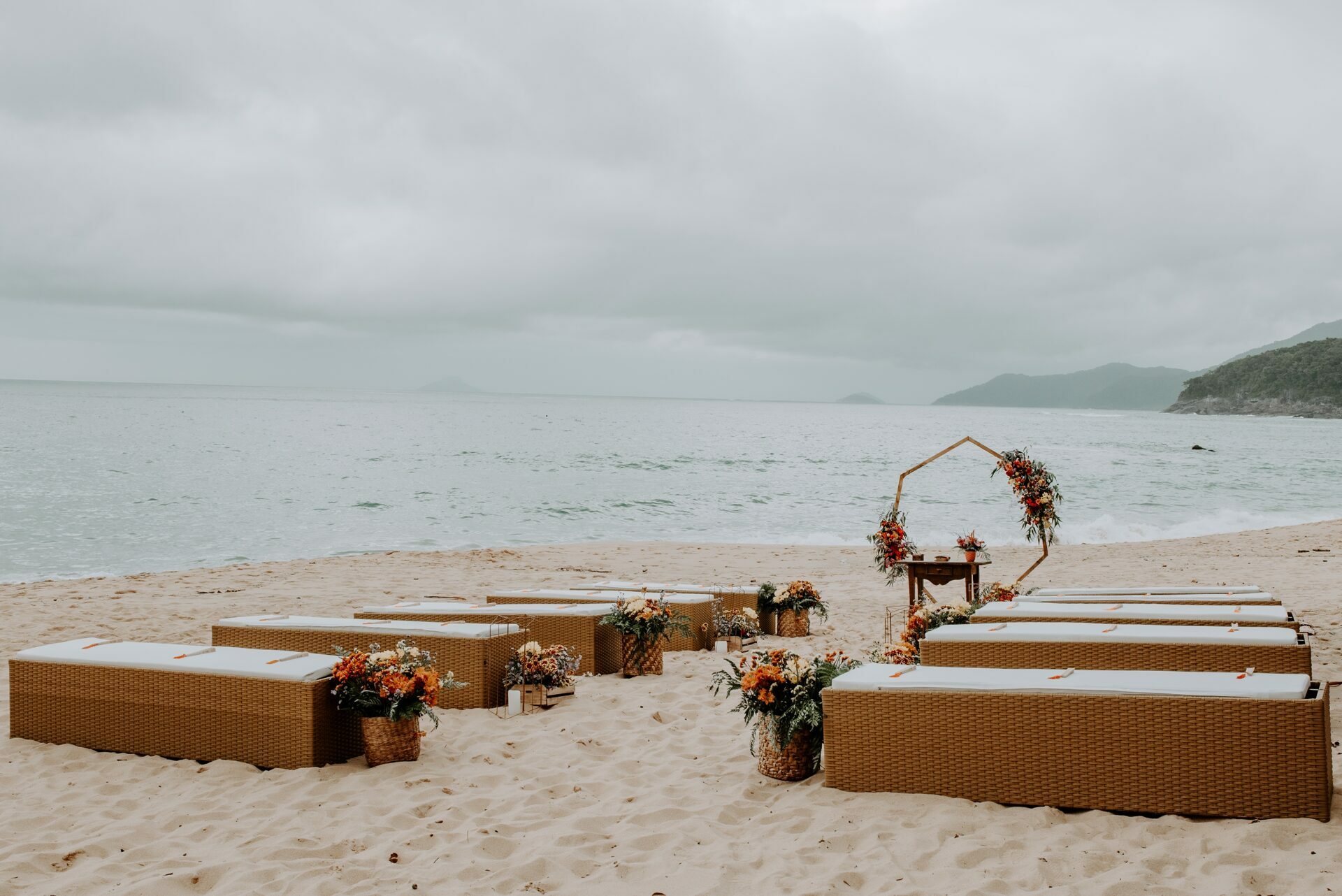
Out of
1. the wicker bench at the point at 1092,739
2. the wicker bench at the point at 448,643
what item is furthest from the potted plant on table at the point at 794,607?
the wicker bench at the point at 1092,739

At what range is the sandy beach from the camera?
3.60 m

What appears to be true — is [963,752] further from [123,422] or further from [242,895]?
[123,422]

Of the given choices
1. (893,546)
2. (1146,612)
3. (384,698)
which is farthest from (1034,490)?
(384,698)

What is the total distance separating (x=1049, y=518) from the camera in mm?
11484

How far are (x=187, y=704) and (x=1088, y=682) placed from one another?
458cm

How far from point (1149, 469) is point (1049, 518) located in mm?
43765

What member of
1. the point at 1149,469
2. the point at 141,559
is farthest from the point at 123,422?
the point at 1149,469

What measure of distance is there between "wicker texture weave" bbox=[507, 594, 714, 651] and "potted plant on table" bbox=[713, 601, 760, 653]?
24 centimetres

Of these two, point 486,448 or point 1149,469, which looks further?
point 486,448

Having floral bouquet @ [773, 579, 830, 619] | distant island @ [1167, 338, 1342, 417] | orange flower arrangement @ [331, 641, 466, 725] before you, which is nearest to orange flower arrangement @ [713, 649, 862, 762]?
orange flower arrangement @ [331, 641, 466, 725]

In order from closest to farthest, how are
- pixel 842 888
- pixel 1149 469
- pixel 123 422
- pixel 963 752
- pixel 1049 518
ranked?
pixel 842 888 → pixel 963 752 → pixel 1049 518 → pixel 1149 469 → pixel 123 422

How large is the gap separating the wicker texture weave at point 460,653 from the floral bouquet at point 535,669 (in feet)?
0.31

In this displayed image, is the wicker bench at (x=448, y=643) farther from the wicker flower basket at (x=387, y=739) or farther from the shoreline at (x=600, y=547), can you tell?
the shoreline at (x=600, y=547)

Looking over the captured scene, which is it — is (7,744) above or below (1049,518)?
below
